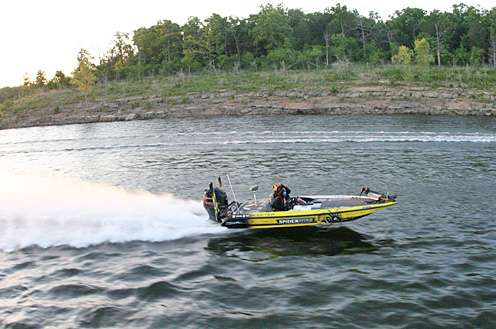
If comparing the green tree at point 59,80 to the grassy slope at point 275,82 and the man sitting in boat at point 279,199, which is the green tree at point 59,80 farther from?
the man sitting in boat at point 279,199

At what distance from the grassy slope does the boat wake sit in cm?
4712

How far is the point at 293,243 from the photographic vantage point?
20969 mm

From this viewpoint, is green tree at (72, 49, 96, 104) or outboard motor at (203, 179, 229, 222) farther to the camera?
green tree at (72, 49, 96, 104)

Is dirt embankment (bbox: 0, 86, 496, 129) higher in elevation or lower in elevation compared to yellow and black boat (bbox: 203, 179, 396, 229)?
higher

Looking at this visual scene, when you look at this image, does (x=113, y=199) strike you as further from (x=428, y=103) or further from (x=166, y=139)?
(x=428, y=103)

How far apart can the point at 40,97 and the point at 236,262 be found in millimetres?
76326

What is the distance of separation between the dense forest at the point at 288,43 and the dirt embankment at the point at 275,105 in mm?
13338

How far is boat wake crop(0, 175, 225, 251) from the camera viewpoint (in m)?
21.9

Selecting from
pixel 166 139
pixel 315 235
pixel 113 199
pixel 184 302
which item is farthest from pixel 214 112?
pixel 184 302

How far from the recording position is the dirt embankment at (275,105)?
6025 cm

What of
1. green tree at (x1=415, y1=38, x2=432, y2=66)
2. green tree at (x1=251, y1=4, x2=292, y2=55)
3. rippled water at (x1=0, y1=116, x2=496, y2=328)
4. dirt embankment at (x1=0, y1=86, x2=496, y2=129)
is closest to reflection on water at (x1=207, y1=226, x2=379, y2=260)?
rippled water at (x1=0, y1=116, x2=496, y2=328)

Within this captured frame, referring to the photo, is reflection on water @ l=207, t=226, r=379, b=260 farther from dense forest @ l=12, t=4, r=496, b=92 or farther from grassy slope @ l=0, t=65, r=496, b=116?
dense forest @ l=12, t=4, r=496, b=92

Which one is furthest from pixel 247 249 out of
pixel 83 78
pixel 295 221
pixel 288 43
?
pixel 288 43

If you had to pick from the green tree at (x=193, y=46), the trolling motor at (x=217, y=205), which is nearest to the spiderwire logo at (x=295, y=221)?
the trolling motor at (x=217, y=205)
